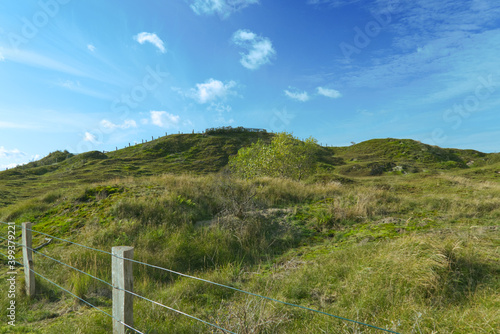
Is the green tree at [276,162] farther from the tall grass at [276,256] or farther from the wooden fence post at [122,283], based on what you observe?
the wooden fence post at [122,283]

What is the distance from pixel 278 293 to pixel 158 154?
249 feet

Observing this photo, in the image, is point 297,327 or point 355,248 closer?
point 297,327

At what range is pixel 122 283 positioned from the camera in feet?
11.4

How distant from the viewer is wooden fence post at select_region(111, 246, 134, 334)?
3463mm

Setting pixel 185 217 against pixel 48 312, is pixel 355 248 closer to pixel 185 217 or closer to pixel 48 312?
pixel 185 217

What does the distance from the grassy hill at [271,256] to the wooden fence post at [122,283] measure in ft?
1.78

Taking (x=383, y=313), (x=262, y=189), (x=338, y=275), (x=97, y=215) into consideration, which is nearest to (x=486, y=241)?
(x=338, y=275)

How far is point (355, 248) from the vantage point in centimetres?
623

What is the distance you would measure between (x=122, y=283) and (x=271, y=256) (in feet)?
14.8

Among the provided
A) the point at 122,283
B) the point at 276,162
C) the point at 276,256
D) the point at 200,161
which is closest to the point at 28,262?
the point at 122,283

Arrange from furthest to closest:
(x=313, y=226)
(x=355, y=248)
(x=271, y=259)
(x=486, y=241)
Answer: (x=313, y=226) → (x=271, y=259) → (x=355, y=248) → (x=486, y=241)

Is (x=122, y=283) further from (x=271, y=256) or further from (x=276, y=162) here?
(x=276, y=162)

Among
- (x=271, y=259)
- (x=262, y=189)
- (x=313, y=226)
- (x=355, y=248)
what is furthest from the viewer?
(x=262, y=189)

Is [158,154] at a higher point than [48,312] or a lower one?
higher
